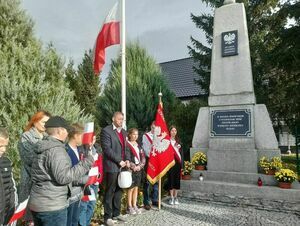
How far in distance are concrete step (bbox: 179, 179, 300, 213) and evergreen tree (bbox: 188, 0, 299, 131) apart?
5803mm

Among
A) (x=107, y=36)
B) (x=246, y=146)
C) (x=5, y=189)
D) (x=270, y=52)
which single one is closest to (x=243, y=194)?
(x=246, y=146)

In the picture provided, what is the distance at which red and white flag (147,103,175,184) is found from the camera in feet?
20.5

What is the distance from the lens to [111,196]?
17.1 ft

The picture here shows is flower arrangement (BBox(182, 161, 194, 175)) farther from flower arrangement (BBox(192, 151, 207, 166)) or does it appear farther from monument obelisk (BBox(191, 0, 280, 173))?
monument obelisk (BBox(191, 0, 280, 173))

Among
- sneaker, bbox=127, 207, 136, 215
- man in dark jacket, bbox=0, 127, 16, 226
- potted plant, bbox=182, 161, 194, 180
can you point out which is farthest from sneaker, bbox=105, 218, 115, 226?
potted plant, bbox=182, 161, 194, 180

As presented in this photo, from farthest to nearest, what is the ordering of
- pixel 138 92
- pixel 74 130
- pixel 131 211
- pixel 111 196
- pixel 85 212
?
pixel 138 92, pixel 131 211, pixel 111 196, pixel 85 212, pixel 74 130

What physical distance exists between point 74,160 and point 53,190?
1.01 meters

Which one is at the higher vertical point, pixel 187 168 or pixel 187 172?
pixel 187 168

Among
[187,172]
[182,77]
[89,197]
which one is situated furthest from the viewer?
[182,77]

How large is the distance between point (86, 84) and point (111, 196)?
5005mm

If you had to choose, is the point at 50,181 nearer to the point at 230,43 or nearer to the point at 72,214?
the point at 72,214

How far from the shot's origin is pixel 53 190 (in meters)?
2.82

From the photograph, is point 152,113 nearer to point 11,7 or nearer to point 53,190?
point 11,7

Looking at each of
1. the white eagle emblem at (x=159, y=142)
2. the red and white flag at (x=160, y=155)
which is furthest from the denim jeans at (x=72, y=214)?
the white eagle emblem at (x=159, y=142)
